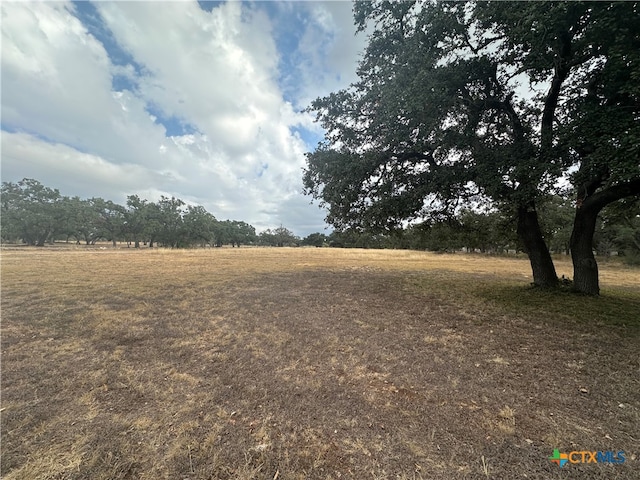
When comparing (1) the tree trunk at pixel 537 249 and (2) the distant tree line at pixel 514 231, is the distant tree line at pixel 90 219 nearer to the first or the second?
(2) the distant tree line at pixel 514 231

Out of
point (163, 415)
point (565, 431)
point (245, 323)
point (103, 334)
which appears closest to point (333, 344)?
point (245, 323)

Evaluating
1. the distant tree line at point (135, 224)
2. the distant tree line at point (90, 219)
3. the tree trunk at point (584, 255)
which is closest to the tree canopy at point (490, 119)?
the tree trunk at point (584, 255)

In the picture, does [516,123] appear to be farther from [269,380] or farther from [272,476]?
[272,476]

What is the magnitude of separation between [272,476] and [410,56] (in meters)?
8.39

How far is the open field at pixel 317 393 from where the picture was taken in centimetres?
214

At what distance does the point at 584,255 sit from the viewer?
7.79m

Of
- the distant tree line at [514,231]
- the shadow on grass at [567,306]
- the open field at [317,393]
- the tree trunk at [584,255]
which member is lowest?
the open field at [317,393]

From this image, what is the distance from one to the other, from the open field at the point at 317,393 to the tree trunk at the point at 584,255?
5.07 feet

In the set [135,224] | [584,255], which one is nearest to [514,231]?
[584,255]

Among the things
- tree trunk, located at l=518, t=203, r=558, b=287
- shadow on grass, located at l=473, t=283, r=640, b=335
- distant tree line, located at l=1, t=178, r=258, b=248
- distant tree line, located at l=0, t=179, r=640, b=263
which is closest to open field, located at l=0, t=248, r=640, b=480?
shadow on grass, located at l=473, t=283, r=640, b=335

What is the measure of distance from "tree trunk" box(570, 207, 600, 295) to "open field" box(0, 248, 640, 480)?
60.9 inches

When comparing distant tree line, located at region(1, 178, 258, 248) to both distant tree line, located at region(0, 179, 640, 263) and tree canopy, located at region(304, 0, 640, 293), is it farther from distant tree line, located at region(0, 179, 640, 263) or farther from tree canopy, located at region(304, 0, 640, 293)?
tree canopy, located at region(304, 0, 640, 293)

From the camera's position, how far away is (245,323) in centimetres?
579

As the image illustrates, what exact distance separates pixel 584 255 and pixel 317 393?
914 centimetres
